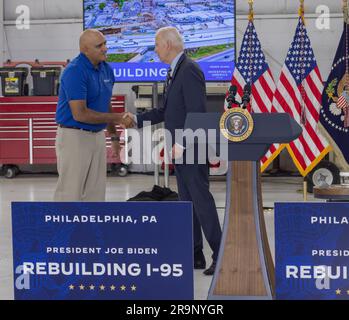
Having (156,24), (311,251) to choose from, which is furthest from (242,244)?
(156,24)

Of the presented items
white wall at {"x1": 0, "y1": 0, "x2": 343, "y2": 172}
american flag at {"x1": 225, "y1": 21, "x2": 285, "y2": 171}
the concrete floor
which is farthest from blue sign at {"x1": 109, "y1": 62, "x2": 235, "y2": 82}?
white wall at {"x1": 0, "y1": 0, "x2": 343, "y2": 172}

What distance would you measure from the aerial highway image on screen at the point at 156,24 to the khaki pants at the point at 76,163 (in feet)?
15.9

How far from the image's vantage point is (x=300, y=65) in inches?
391

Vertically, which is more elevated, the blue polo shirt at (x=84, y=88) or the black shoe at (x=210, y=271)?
the blue polo shirt at (x=84, y=88)

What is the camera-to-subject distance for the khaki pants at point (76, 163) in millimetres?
5363

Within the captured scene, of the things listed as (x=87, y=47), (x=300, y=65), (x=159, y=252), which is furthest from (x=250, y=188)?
(x=300, y=65)

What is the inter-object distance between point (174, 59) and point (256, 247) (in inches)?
61.2

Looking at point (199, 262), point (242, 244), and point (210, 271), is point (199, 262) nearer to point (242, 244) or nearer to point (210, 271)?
point (210, 271)

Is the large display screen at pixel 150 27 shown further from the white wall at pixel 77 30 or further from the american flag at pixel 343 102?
the white wall at pixel 77 30

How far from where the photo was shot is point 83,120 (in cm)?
523

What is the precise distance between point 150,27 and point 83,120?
5.13 meters

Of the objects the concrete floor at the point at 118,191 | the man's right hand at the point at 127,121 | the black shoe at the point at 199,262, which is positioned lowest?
the concrete floor at the point at 118,191

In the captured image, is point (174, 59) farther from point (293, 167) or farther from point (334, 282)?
point (293, 167)

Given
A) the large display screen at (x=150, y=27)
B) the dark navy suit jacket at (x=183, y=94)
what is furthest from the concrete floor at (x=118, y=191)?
the large display screen at (x=150, y=27)
